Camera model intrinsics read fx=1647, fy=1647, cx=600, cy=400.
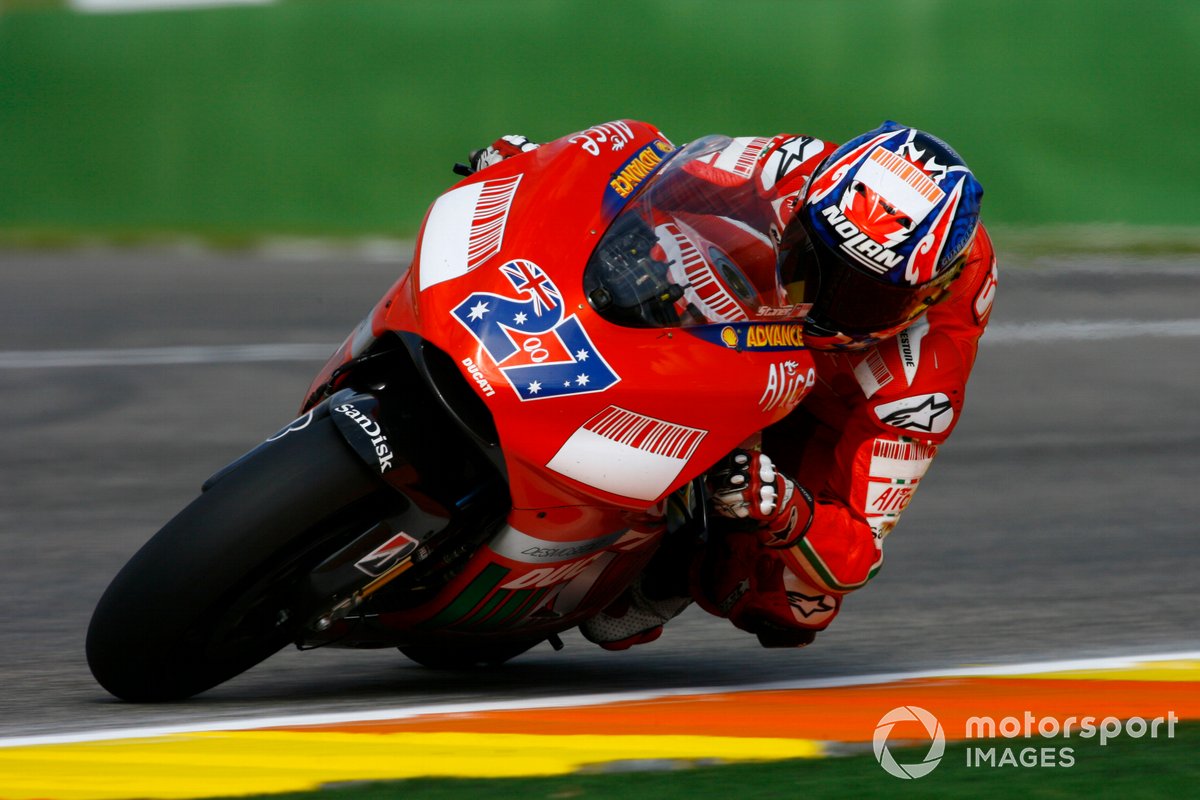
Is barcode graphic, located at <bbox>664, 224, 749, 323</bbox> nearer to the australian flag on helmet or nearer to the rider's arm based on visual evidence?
the australian flag on helmet

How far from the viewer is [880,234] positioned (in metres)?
3.50

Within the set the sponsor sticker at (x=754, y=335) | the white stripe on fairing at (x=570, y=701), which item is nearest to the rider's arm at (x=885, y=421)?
the white stripe on fairing at (x=570, y=701)

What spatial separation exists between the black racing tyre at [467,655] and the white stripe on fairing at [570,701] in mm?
267

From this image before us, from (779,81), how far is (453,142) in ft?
8.51

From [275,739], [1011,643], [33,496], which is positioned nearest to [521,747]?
[275,739]

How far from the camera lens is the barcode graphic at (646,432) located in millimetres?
3195

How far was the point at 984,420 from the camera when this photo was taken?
7.71 meters

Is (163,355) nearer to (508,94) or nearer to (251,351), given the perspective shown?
(251,351)

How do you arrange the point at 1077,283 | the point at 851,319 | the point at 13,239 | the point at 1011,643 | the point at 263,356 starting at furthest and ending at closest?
1. the point at 13,239
2. the point at 1077,283
3. the point at 263,356
4. the point at 1011,643
5. the point at 851,319

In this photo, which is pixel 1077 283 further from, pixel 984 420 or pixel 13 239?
pixel 13 239

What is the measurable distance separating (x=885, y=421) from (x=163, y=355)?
5465 mm

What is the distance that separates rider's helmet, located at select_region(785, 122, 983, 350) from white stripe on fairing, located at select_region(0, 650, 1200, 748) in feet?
3.05

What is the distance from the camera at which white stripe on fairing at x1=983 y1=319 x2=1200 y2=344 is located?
9375mm

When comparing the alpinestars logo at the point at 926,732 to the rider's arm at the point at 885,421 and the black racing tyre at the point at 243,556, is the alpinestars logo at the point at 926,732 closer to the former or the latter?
the rider's arm at the point at 885,421
